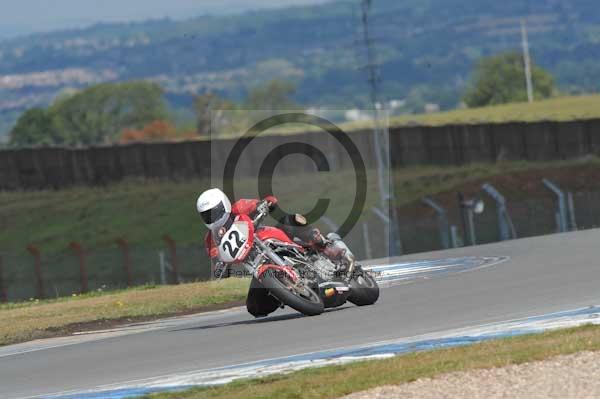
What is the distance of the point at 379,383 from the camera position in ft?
35.5

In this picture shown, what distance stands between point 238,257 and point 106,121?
13513cm

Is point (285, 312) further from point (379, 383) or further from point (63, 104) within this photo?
point (63, 104)

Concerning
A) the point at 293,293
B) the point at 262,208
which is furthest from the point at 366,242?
the point at 293,293

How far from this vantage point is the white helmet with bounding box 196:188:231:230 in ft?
49.8

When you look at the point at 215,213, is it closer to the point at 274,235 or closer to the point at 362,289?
the point at 274,235

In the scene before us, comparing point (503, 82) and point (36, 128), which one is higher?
point (36, 128)

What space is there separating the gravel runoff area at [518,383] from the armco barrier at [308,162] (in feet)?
122

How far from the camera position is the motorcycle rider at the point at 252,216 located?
15.2 meters

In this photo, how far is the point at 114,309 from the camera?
2022cm

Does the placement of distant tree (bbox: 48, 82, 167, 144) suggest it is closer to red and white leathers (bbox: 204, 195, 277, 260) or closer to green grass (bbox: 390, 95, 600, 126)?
green grass (bbox: 390, 95, 600, 126)

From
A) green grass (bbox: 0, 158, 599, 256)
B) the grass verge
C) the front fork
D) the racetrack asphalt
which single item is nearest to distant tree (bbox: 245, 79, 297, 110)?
green grass (bbox: 0, 158, 599, 256)

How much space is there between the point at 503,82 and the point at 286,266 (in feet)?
420

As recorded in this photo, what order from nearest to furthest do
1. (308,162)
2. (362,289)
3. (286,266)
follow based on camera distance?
(286,266) → (362,289) → (308,162)

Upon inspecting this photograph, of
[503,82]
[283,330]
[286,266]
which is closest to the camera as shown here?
[283,330]
